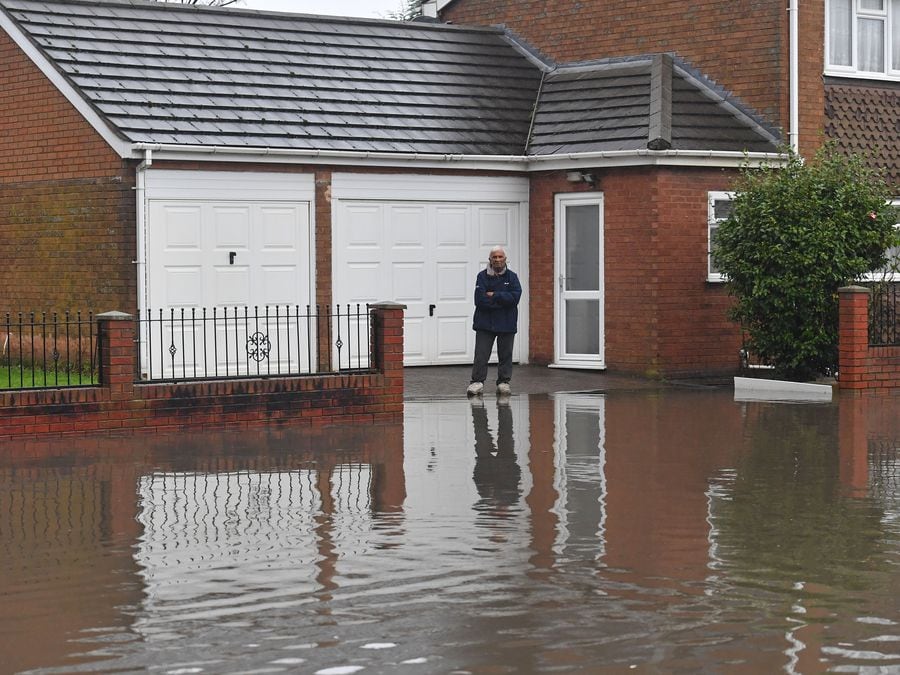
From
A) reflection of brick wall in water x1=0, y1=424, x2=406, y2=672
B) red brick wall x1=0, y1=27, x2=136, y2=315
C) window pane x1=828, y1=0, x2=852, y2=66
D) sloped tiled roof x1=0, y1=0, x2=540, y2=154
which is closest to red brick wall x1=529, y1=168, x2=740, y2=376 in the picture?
sloped tiled roof x1=0, y1=0, x2=540, y2=154

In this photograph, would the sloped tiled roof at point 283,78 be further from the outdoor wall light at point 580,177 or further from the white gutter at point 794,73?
the white gutter at point 794,73

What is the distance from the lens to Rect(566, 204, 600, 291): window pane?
2173 cm

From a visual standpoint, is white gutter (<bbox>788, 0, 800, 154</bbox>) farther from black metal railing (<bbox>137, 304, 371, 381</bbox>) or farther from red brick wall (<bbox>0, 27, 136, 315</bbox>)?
red brick wall (<bbox>0, 27, 136, 315</bbox>)

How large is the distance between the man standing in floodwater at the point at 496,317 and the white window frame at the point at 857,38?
22.8ft

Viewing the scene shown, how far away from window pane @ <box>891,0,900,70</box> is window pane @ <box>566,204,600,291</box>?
18.2 feet

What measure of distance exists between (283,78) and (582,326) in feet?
17.7

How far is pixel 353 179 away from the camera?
2091 cm

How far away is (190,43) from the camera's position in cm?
2139

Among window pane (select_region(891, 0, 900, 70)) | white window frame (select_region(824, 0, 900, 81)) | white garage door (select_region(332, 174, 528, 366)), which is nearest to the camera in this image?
white garage door (select_region(332, 174, 528, 366))

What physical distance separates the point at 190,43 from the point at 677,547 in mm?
13975

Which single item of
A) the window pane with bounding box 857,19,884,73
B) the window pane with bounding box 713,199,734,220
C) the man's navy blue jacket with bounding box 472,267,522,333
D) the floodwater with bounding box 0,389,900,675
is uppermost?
the window pane with bounding box 857,19,884,73

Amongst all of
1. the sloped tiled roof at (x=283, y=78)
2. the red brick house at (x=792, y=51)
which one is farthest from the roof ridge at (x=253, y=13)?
the red brick house at (x=792, y=51)

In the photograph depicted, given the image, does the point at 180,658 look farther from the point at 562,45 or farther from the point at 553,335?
the point at 562,45

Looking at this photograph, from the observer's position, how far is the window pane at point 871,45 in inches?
911
